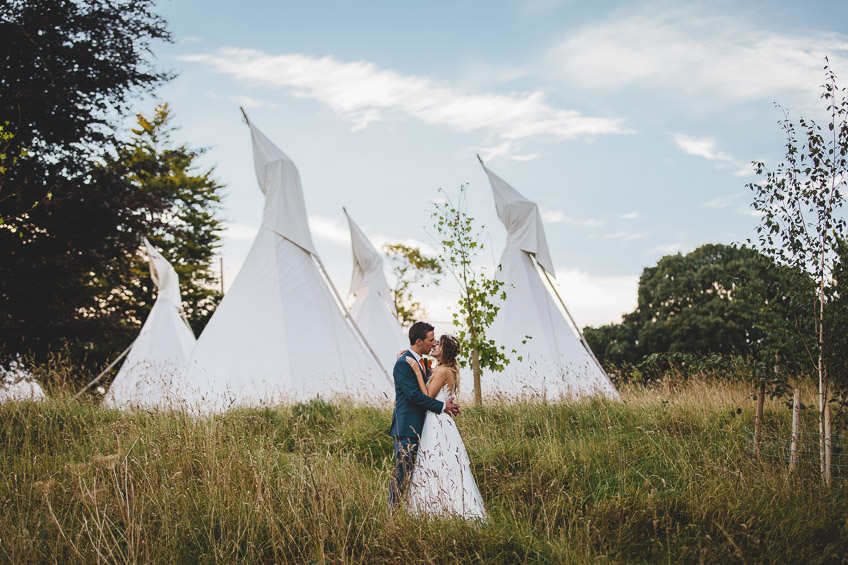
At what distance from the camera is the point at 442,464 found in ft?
12.2

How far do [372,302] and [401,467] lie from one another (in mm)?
11047

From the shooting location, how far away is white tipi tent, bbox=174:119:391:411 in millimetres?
8500

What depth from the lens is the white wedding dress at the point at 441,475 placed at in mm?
3430

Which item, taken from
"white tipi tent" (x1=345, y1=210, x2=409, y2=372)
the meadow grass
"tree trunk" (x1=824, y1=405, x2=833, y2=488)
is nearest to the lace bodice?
the meadow grass

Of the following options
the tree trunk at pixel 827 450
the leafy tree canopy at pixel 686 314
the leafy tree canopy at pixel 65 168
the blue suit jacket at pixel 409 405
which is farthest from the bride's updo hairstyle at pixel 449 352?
the leafy tree canopy at pixel 686 314

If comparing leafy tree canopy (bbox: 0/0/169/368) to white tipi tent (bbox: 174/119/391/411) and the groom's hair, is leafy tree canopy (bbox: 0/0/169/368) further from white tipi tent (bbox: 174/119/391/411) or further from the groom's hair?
the groom's hair

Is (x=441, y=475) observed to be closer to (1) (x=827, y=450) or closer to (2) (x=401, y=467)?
(2) (x=401, y=467)

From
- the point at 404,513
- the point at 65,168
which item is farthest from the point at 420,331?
the point at 65,168

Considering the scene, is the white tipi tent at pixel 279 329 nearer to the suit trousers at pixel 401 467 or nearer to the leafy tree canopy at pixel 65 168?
the leafy tree canopy at pixel 65 168

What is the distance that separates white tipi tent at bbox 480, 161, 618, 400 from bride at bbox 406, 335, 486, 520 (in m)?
6.11

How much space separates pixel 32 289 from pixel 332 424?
6.10 meters

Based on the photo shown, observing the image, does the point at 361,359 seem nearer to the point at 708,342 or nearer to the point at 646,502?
the point at 646,502

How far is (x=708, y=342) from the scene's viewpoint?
16.7 meters

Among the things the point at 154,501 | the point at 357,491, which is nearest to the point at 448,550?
the point at 357,491
